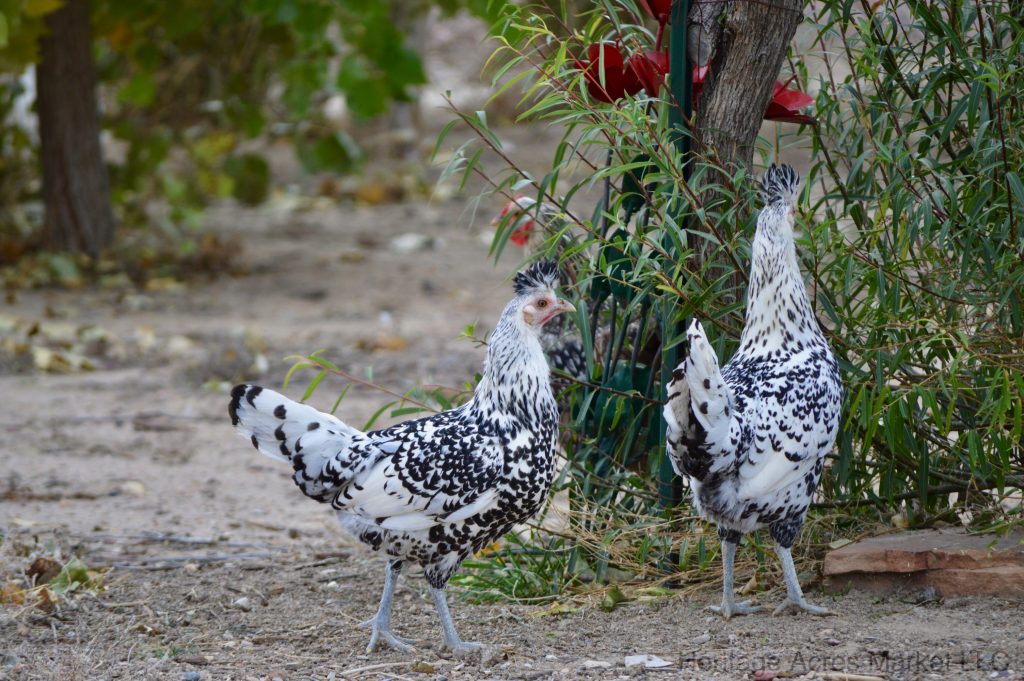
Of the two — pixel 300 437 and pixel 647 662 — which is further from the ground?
pixel 300 437

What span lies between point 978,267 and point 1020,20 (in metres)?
0.70

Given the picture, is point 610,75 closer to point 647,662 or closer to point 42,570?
point 647,662

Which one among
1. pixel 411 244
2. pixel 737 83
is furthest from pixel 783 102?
pixel 411 244

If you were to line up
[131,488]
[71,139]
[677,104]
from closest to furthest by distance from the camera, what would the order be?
[677,104], [131,488], [71,139]

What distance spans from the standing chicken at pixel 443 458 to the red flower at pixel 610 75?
616mm

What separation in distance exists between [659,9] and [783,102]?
0.47 meters

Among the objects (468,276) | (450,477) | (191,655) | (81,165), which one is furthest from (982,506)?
(81,165)

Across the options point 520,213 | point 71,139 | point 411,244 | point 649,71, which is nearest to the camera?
point 649,71

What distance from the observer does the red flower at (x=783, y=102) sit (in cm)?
341

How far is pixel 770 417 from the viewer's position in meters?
3.07

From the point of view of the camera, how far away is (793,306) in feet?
10.5

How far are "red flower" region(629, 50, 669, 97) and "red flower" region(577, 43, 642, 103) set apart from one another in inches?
1.4

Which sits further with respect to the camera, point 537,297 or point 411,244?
point 411,244

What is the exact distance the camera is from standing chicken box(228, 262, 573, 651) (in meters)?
3.11
